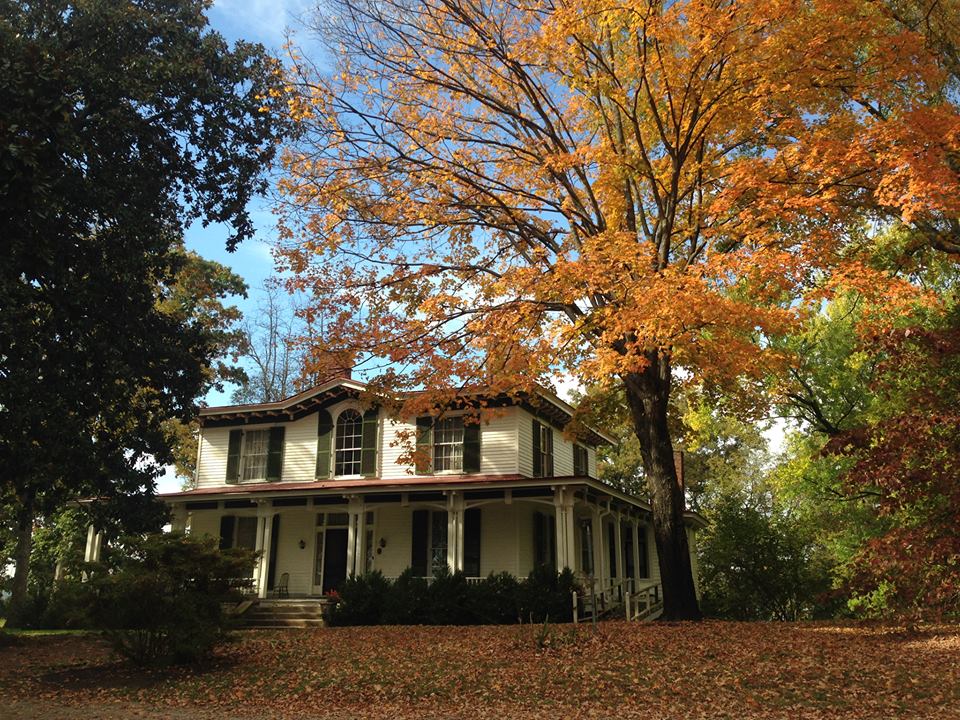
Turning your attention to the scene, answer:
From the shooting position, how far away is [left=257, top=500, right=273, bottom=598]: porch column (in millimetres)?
21844

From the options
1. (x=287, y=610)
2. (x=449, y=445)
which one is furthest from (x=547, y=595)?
(x=287, y=610)

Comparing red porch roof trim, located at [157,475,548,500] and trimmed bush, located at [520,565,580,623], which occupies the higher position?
red porch roof trim, located at [157,475,548,500]

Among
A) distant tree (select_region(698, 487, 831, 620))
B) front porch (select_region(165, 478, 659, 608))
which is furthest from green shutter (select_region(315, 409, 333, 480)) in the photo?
distant tree (select_region(698, 487, 831, 620))

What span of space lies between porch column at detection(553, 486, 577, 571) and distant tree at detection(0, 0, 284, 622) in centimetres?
982

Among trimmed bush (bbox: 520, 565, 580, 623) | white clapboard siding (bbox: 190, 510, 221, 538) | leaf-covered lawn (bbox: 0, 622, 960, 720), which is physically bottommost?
leaf-covered lawn (bbox: 0, 622, 960, 720)

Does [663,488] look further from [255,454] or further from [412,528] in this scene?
[255,454]

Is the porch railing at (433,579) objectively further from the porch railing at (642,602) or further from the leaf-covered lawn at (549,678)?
the leaf-covered lawn at (549,678)

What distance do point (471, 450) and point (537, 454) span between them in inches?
95.3

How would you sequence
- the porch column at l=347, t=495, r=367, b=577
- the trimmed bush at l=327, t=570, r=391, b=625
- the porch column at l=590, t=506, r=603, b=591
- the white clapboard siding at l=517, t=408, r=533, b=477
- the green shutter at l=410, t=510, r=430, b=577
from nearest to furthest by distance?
the trimmed bush at l=327, t=570, r=391, b=625 → the porch column at l=590, t=506, r=603, b=591 → the porch column at l=347, t=495, r=367, b=577 → the green shutter at l=410, t=510, r=430, b=577 → the white clapboard siding at l=517, t=408, r=533, b=477

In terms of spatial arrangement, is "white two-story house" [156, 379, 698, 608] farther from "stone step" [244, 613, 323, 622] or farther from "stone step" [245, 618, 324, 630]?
"stone step" [245, 618, 324, 630]

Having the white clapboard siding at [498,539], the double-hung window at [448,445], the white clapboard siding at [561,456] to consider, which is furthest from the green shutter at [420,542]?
the white clapboard siding at [561,456]

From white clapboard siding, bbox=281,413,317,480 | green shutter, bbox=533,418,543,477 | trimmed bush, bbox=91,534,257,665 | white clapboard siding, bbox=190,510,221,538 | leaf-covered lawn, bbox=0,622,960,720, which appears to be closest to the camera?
leaf-covered lawn, bbox=0,622,960,720

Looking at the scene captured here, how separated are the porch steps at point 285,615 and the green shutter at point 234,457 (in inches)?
213

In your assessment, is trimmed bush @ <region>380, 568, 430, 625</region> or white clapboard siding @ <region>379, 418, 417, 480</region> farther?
white clapboard siding @ <region>379, 418, 417, 480</region>
